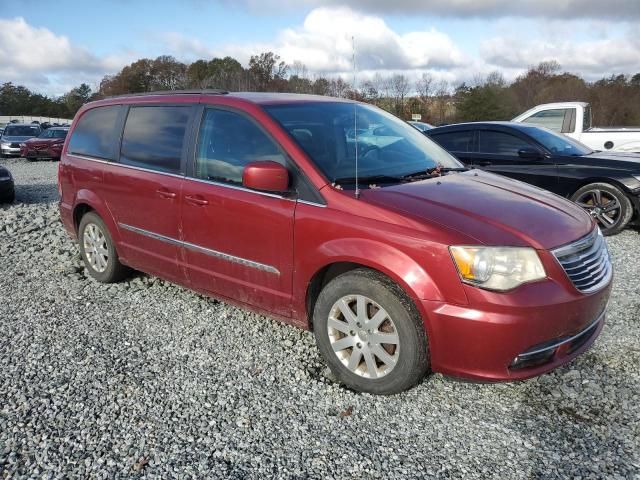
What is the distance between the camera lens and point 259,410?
10.2 ft

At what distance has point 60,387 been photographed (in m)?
3.40

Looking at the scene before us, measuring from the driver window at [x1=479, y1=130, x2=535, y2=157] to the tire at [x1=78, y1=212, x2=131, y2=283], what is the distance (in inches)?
223

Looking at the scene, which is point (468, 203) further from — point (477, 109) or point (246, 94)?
point (477, 109)

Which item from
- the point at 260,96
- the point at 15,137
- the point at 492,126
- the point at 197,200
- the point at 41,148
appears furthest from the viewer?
the point at 15,137

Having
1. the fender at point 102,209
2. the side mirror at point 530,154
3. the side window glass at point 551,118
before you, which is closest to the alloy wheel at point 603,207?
the side mirror at point 530,154

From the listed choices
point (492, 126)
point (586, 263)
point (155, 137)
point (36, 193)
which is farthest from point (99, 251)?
point (36, 193)

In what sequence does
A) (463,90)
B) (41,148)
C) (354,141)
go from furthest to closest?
(463,90) → (41,148) → (354,141)

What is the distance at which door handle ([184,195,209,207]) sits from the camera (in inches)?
155

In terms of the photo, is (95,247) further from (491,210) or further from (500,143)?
(500,143)

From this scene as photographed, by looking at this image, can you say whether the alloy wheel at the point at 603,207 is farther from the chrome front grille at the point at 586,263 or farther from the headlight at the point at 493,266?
the headlight at the point at 493,266

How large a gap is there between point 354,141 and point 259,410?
1.96m

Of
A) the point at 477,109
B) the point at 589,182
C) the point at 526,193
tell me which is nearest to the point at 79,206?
the point at 526,193

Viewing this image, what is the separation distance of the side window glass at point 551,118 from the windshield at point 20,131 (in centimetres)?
2344

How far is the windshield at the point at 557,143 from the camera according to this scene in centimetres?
779
